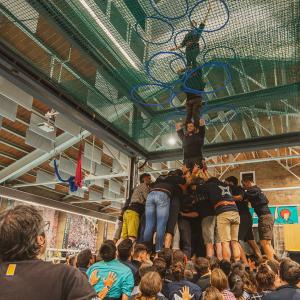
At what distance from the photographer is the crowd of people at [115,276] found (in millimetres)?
1166

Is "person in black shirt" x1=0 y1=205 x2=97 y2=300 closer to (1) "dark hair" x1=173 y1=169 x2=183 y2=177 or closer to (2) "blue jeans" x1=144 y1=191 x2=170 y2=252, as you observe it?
(2) "blue jeans" x1=144 y1=191 x2=170 y2=252

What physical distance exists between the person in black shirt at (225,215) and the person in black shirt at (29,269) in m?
3.85

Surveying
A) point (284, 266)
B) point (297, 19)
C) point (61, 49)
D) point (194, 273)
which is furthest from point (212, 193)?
point (61, 49)

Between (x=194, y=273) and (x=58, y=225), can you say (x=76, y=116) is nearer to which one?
(x=194, y=273)

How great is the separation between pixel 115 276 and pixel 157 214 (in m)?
2.00

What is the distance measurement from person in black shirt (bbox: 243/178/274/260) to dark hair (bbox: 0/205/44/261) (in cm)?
472

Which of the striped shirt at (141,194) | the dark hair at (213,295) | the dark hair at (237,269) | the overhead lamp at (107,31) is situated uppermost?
the overhead lamp at (107,31)

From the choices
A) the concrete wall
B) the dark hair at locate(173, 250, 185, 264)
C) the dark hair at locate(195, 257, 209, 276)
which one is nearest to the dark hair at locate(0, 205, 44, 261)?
the dark hair at locate(173, 250, 185, 264)

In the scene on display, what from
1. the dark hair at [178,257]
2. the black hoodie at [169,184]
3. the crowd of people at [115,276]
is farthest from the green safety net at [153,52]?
the crowd of people at [115,276]

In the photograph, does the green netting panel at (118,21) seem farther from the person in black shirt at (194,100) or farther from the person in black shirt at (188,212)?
the person in black shirt at (188,212)

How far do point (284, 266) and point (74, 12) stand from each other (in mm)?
3398

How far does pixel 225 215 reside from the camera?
4.80 m

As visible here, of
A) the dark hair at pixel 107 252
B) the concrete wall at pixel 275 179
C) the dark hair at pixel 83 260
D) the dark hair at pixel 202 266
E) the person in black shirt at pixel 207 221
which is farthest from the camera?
the concrete wall at pixel 275 179

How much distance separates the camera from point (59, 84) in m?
4.37
